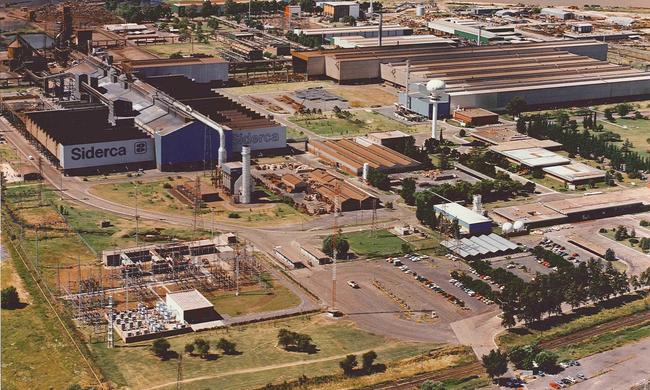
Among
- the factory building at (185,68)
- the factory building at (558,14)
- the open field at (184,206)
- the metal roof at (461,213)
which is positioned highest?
the factory building at (558,14)

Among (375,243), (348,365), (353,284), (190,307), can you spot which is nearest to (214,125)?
(375,243)

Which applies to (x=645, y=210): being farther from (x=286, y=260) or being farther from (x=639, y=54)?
(x=639, y=54)

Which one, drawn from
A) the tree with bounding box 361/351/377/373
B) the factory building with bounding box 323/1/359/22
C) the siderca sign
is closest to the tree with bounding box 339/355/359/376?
the tree with bounding box 361/351/377/373

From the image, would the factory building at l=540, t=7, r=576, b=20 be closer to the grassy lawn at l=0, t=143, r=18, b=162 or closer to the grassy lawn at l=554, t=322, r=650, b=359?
the grassy lawn at l=0, t=143, r=18, b=162

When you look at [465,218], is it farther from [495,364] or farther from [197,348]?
[197,348]

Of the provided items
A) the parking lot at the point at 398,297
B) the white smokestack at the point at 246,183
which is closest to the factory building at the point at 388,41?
the white smokestack at the point at 246,183

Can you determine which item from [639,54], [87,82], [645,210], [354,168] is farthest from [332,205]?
[639,54]

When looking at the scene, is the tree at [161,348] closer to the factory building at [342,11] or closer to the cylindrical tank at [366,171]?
the cylindrical tank at [366,171]
